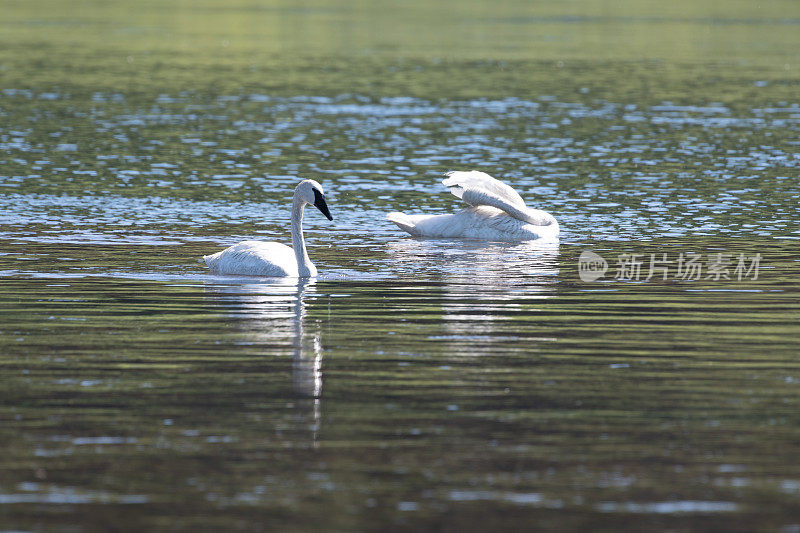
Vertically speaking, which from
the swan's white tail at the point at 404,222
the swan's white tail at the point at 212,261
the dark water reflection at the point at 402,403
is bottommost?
the swan's white tail at the point at 404,222

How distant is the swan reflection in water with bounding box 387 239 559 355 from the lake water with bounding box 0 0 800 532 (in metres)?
0.09

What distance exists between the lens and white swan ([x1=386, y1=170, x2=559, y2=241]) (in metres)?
23.9

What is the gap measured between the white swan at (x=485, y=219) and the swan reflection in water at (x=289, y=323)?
5631 millimetres

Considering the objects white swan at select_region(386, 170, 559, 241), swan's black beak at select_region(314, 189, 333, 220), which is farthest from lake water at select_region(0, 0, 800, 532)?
swan's black beak at select_region(314, 189, 333, 220)

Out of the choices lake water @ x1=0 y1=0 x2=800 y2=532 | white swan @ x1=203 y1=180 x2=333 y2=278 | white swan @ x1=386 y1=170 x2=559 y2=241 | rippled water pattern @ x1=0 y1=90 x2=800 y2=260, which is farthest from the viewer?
rippled water pattern @ x1=0 y1=90 x2=800 y2=260

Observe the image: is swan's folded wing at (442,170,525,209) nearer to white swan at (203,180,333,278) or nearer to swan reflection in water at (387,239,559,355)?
swan reflection in water at (387,239,559,355)

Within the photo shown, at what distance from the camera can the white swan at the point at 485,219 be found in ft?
78.4

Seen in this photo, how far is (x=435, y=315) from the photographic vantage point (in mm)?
16141

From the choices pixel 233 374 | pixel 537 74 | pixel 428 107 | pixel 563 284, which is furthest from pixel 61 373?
pixel 537 74

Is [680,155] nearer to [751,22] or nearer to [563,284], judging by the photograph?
[563,284]

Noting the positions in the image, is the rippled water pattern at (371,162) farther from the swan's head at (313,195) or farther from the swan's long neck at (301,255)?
the swan's long neck at (301,255)

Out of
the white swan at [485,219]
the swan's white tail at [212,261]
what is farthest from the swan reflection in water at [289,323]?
the white swan at [485,219]

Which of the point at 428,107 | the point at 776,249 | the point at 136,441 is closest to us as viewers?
the point at 136,441

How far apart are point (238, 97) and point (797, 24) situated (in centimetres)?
5394
